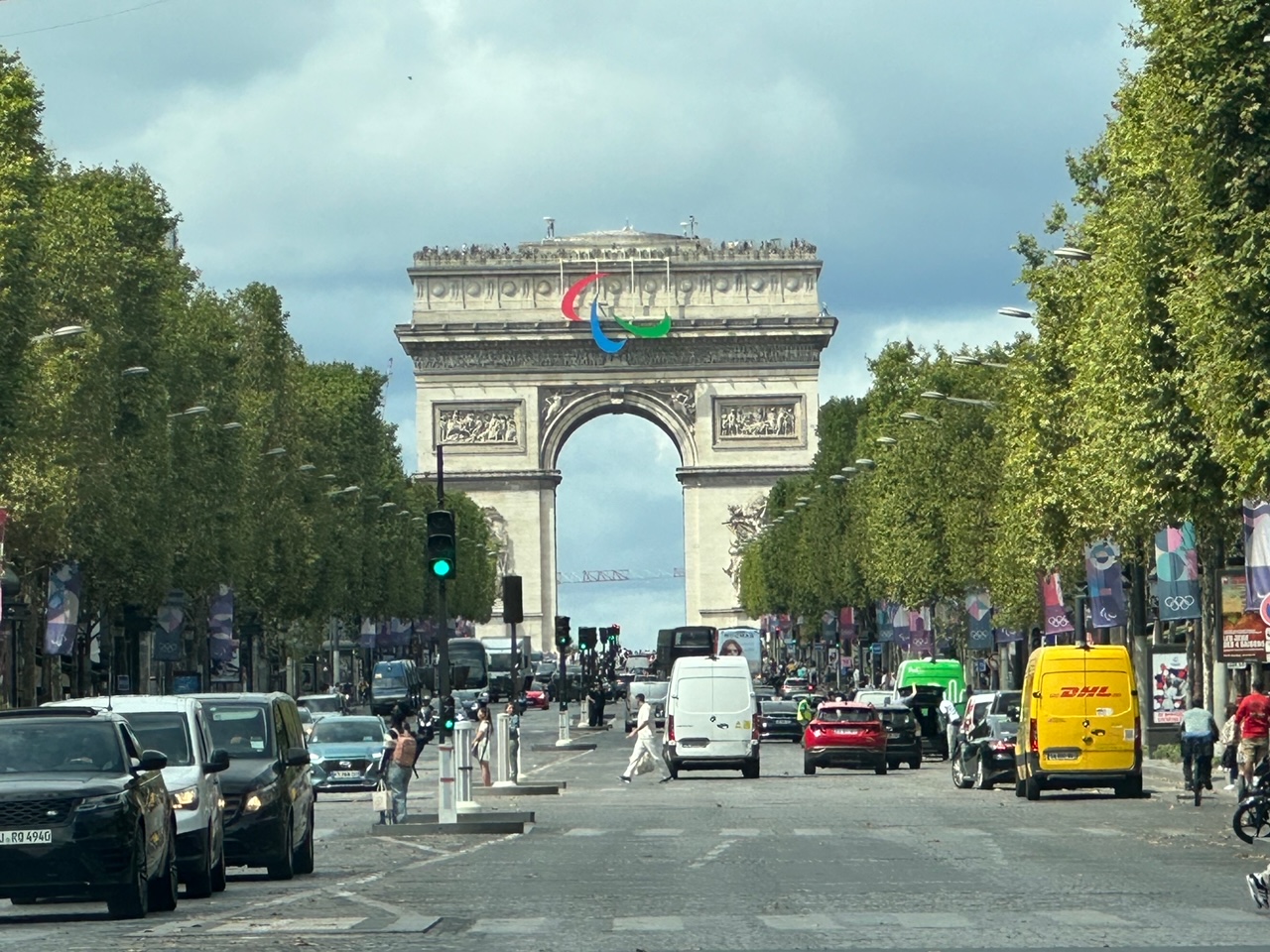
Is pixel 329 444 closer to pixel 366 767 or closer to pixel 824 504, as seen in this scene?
pixel 824 504

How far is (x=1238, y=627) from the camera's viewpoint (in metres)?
39.8

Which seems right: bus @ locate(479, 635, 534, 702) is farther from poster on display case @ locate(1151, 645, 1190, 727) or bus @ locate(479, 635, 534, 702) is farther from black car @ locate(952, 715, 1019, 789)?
black car @ locate(952, 715, 1019, 789)

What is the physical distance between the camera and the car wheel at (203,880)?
21.9 metres

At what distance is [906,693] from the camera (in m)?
66.1

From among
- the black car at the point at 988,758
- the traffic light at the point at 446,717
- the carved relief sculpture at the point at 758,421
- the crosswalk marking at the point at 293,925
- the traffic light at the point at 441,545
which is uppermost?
the carved relief sculpture at the point at 758,421

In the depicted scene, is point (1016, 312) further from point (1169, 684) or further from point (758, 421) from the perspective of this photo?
point (758, 421)

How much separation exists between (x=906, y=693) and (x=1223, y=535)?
76.8ft

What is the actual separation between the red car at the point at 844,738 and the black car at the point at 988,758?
577cm

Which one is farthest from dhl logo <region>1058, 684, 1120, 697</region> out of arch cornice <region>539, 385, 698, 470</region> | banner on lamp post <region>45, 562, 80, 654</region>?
arch cornice <region>539, 385, 698, 470</region>

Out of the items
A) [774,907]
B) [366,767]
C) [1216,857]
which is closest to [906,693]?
[366,767]

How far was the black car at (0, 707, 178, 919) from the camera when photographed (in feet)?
61.3

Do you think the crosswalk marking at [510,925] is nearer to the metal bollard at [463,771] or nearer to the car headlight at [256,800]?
the car headlight at [256,800]

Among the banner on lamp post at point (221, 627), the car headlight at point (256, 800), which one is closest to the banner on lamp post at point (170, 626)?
the banner on lamp post at point (221, 627)

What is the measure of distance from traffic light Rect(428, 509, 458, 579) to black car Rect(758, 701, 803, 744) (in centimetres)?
4504
